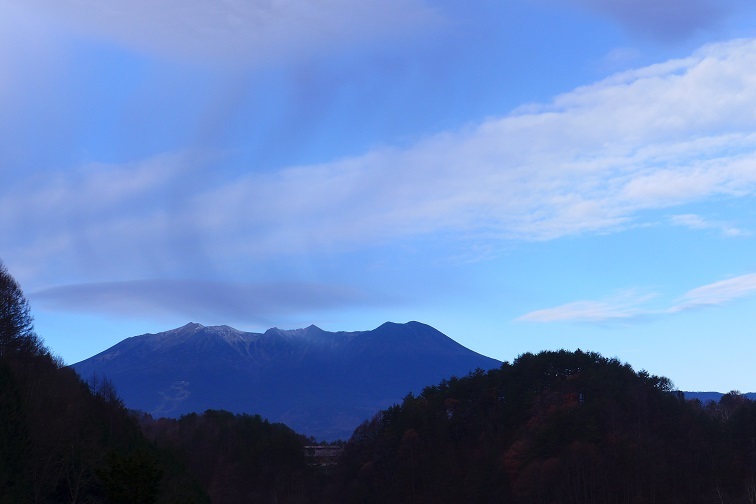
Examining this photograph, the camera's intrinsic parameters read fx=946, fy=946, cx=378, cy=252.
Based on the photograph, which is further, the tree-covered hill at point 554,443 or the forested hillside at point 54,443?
the tree-covered hill at point 554,443

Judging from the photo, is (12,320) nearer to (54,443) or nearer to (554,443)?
(54,443)

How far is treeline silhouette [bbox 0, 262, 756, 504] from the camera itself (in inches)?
2264

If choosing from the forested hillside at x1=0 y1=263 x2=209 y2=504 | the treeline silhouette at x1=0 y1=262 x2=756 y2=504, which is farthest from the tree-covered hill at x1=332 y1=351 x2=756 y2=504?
the forested hillside at x1=0 y1=263 x2=209 y2=504

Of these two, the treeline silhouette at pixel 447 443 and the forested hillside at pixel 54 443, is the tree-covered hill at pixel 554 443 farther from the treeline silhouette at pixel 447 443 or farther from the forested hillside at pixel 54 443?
the forested hillside at pixel 54 443

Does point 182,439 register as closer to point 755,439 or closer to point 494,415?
point 494,415

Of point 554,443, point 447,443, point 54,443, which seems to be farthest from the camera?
point 447,443

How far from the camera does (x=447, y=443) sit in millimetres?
119625

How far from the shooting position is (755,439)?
339 feet

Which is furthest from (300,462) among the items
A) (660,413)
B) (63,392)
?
(63,392)

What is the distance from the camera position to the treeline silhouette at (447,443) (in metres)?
57.5

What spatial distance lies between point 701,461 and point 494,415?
94.0 ft

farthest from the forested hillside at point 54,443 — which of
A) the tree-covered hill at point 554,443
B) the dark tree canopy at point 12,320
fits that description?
the tree-covered hill at point 554,443

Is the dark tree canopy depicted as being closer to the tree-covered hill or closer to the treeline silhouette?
the treeline silhouette

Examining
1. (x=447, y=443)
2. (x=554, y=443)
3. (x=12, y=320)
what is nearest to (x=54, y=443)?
(x=12, y=320)
